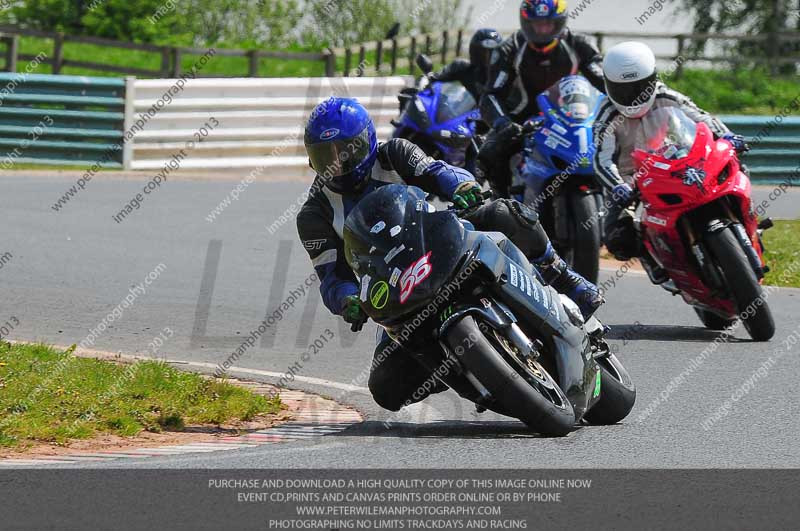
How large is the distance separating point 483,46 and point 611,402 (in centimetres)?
792

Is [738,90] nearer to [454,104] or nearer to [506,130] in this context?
[454,104]

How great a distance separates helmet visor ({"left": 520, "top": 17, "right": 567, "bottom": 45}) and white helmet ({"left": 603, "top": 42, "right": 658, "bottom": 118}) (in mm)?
2305

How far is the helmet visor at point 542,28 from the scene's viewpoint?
472 inches

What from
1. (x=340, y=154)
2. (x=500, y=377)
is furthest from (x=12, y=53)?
(x=500, y=377)

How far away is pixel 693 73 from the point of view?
99.3 feet

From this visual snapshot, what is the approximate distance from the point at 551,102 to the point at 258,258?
361 centimetres

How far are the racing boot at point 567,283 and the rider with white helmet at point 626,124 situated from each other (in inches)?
94.4

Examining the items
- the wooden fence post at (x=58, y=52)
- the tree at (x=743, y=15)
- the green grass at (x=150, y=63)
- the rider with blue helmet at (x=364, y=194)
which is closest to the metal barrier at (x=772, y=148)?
the green grass at (x=150, y=63)

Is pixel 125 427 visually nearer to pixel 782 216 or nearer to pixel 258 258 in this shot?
pixel 258 258

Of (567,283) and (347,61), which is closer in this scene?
(567,283)

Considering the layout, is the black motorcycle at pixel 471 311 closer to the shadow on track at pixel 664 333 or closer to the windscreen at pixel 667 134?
the windscreen at pixel 667 134

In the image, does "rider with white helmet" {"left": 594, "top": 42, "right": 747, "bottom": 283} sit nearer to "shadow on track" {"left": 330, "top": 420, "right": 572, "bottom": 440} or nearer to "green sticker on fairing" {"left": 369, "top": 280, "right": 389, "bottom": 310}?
"shadow on track" {"left": 330, "top": 420, "right": 572, "bottom": 440}

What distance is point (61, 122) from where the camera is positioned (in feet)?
63.0

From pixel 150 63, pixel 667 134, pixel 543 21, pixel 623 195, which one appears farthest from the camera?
pixel 150 63
